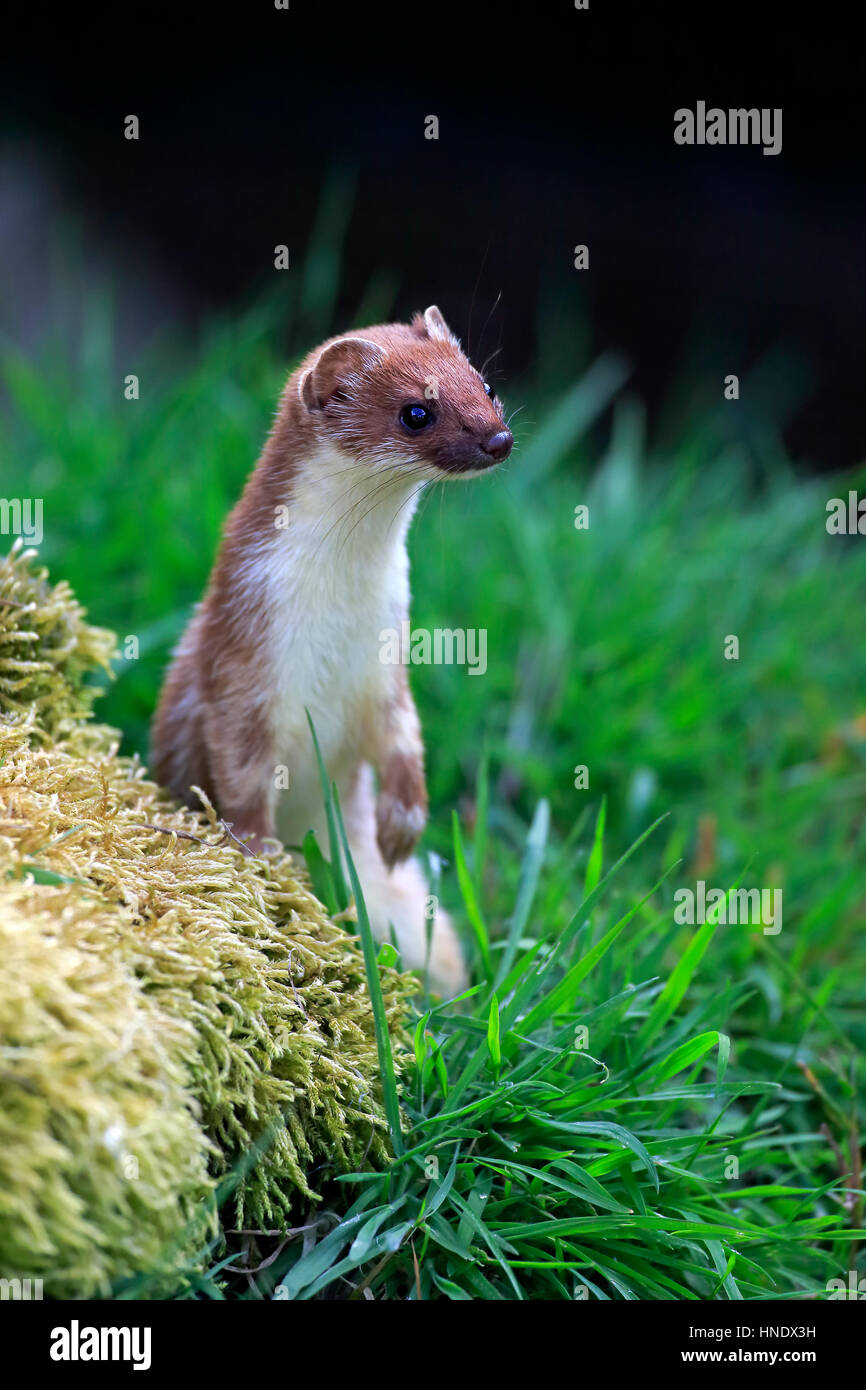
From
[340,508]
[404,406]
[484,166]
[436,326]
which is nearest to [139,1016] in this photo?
[340,508]

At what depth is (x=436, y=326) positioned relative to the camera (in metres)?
2.85

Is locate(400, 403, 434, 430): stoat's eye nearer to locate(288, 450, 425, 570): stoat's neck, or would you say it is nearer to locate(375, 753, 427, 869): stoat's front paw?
locate(288, 450, 425, 570): stoat's neck

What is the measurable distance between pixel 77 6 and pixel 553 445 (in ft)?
13.0

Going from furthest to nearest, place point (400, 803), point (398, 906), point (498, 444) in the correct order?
point (398, 906)
point (400, 803)
point (498, 444)

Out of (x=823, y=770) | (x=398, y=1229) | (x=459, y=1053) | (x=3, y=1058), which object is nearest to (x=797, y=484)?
(x=823, y=770)

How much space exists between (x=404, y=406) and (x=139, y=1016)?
1.42 metres

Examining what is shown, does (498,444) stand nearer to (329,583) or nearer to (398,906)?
(329,583)

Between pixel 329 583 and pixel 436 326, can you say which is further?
pixel 436 326

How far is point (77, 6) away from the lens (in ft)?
22.1

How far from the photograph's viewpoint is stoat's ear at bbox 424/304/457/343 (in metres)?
2.80

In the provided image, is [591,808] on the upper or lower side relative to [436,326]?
lower

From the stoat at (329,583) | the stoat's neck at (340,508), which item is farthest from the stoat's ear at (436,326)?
the stoat's neck at (340,508)

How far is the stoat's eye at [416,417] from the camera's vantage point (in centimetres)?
257

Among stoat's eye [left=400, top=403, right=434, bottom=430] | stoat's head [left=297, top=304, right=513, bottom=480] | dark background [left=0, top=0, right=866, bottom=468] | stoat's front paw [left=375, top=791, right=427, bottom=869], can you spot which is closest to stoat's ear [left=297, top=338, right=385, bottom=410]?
stoat's head [left=297, top=304, right=513, bottom=480]
